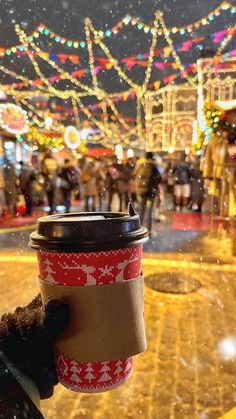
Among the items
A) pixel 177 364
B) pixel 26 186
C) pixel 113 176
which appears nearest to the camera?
pixel 177 364

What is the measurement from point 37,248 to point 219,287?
4358 mm

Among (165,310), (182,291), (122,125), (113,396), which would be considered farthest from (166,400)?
(122,125)

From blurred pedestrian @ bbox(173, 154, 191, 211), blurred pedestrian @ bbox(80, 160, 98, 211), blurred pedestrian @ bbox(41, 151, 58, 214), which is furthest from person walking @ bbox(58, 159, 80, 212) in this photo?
blurred pedestrian @ bbox(173, 154, 191, 211)

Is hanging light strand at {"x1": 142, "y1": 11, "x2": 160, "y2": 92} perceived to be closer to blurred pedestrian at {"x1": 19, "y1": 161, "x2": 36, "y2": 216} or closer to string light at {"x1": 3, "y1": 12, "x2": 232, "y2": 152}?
string light at {"x1": 3, "y1": 12, "x2": 232, "y2": 152}

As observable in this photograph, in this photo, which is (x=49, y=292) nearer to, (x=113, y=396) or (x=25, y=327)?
(x=25, y=327)

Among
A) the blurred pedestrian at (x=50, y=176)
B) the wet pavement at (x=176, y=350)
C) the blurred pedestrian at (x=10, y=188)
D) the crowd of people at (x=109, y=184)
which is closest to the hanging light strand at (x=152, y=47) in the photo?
the crowd of people at (x=109, y=184)

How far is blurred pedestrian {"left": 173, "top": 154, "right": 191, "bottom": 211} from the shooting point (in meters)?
14.4

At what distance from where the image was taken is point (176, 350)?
3613mm

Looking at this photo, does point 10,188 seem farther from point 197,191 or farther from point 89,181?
point 197,191

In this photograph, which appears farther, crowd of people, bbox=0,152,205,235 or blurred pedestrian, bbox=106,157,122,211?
blurred pedestrian, bbox=106,157,122,211

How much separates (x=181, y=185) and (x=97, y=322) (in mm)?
13351

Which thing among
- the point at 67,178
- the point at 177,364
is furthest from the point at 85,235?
the point at 67,178

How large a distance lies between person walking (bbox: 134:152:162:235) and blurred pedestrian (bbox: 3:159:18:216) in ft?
14.9

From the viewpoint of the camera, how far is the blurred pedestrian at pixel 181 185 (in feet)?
47.2
